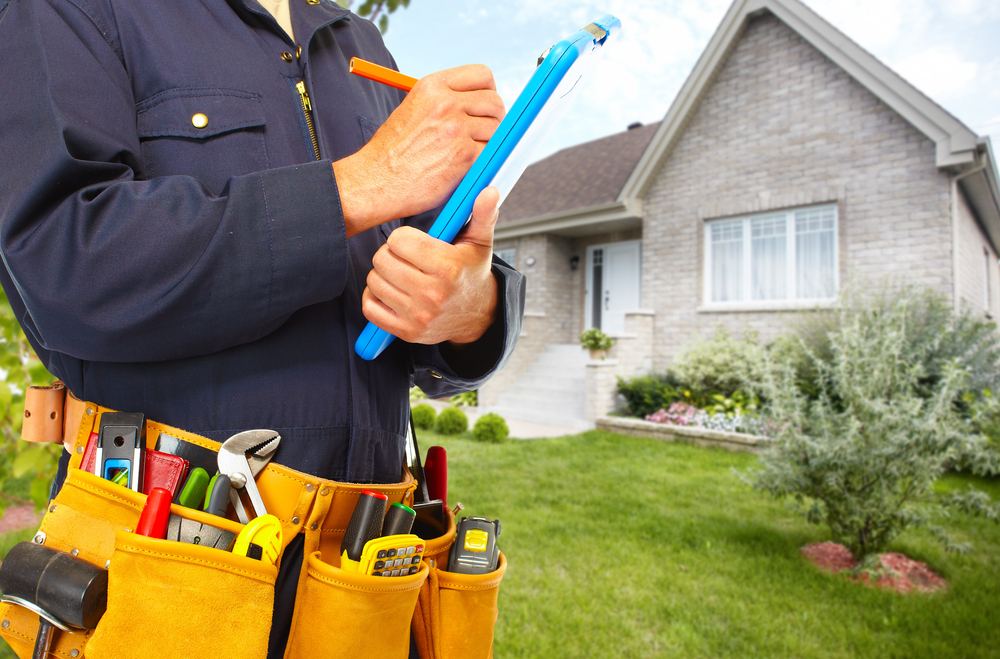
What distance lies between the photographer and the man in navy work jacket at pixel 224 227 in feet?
2.29

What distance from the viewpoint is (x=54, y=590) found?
699 mm

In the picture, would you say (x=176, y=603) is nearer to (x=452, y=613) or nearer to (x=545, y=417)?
(x=452, y=613)

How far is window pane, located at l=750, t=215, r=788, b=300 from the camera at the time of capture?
9547 millimetres

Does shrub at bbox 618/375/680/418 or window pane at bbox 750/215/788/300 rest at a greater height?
window pane at bbox 750/215/788/300

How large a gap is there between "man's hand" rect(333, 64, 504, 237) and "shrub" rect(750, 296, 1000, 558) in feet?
12.5

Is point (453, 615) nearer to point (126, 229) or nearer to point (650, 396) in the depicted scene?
point (126, 229)

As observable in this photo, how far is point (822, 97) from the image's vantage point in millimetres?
9281

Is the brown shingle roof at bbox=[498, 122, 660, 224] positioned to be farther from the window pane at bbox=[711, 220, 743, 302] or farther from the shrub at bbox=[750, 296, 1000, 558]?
the shrub at bbox=[750, 296, 1000, 558]

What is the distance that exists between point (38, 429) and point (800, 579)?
4.20 m

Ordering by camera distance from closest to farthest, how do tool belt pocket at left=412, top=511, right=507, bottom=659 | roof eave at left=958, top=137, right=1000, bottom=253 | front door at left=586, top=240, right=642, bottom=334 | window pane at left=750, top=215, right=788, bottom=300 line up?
1. tool belt pocket at left=412, top=511, right=507, bottom=659
2. roof eave at left=958, top=137, right=1000, bottom=253
3. window pane at left=750, top=215, right=788, bottom=300
4. front door at left=586, top=240, right=642, bottom=334

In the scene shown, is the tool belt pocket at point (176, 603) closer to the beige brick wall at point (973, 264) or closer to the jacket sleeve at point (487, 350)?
the jacket sleeve at point (487, 350)

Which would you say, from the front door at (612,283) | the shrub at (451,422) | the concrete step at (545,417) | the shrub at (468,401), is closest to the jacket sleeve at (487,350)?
the shrub at (451,422)

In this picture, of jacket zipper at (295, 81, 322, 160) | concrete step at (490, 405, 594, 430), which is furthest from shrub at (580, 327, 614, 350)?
jacket zipper at (295, 81, 322, 160)

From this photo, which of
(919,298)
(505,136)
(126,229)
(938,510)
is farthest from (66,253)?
(919,298)
